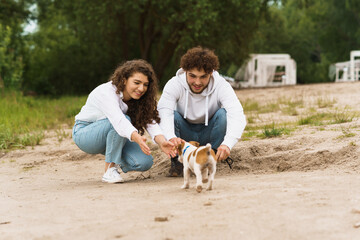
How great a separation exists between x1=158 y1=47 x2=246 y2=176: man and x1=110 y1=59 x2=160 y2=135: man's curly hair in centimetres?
17

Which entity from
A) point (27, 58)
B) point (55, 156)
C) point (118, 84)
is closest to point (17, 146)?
point (55, 156)

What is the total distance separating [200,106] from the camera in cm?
545

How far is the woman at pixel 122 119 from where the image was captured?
491 centimetres

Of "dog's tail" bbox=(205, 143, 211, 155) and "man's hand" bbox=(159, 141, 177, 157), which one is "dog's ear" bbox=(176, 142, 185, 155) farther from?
"dog's tail" bbox=(205, 143, 211, 155)

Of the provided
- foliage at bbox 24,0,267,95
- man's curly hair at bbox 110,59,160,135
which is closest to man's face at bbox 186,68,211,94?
man's curly hair at bbox 110,59,160,135

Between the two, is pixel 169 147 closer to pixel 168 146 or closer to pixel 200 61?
pixel 168 146

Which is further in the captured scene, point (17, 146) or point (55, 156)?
point (17, 146)

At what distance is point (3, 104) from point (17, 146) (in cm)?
404

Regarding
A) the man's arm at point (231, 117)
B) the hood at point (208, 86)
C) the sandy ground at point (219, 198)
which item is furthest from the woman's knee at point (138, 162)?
the man's arm at point (231, 117)

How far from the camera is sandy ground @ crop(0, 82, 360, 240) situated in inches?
121

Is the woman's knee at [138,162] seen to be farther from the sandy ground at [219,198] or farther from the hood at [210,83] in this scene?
the hood at [210,83]

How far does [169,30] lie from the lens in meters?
21.3

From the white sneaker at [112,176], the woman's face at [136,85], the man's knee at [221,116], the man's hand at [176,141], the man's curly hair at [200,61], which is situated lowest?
the white sneaker at [112,176]

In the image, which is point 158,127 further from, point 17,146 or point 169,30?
point 169,30
